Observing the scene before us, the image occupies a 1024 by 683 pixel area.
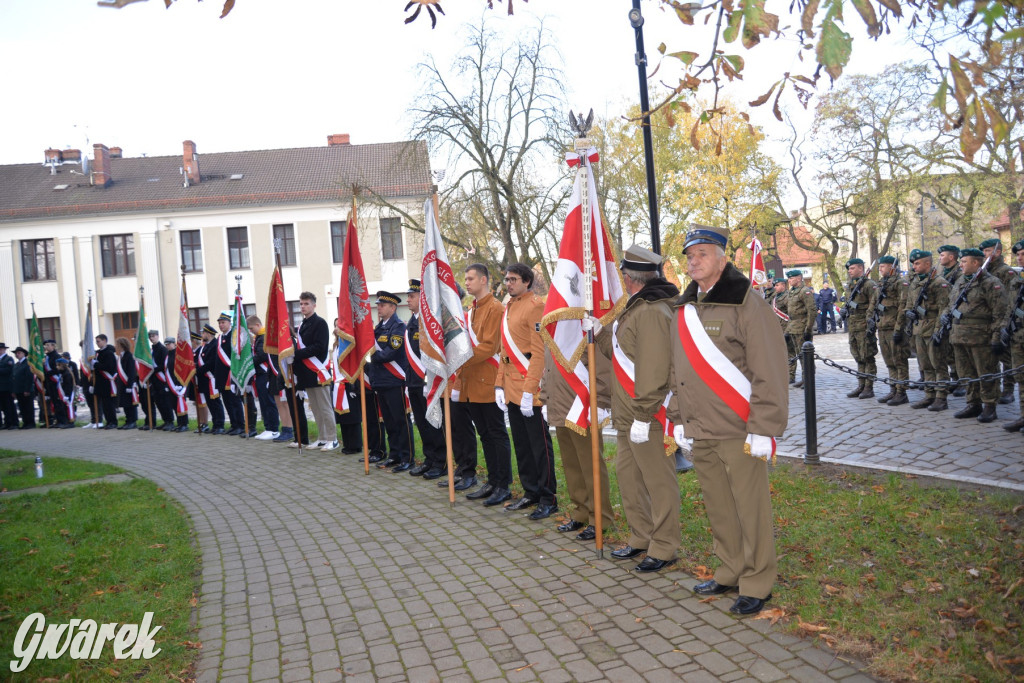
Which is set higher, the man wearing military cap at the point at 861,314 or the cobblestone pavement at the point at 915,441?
the man wearing military cap at the point at 861,314

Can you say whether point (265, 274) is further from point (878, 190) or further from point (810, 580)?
point (810, 580)

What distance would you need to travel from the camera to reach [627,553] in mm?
5469

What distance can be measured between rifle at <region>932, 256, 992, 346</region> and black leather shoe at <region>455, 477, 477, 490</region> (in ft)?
20.7

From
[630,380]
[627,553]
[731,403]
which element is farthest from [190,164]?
[731,403]

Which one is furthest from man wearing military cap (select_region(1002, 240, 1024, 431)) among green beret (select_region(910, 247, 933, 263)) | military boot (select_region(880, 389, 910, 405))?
military boot (select_region(880, 389, 910, 405))

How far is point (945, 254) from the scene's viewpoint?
10148 millimetres

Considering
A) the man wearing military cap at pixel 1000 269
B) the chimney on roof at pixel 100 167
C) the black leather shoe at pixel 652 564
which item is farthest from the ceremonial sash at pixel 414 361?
the chimney on roof at pixel 100 167

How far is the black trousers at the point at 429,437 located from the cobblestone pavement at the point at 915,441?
12.5 feet

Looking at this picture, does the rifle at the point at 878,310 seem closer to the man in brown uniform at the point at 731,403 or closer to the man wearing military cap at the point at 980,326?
the man wearing military cap at the point at 980,326

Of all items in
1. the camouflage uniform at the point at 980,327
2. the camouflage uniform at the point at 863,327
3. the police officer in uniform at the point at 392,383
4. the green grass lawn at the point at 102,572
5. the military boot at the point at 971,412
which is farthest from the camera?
the camouflage uniform at the point at 863,327

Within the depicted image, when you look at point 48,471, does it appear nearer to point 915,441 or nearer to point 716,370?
point 716,370

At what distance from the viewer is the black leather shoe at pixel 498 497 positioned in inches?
289

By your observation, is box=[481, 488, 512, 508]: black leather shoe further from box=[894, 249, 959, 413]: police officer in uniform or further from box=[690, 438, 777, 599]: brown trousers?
box=[894, 249, 959, 413]: police officer in uniform

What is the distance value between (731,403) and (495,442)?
340 cm
